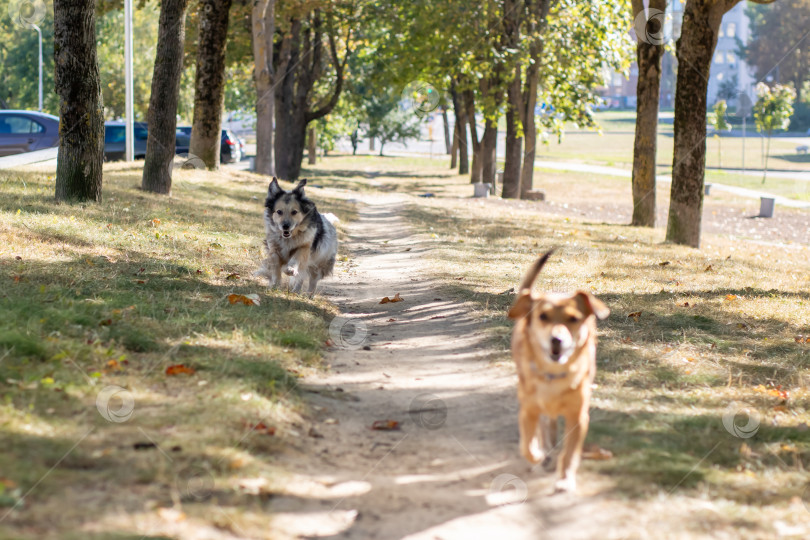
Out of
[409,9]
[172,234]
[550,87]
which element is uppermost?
[409,9]

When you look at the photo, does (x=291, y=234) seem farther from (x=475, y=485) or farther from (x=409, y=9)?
(x=409, y=9)

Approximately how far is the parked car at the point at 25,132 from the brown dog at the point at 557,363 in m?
22.9

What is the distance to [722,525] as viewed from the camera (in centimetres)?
434

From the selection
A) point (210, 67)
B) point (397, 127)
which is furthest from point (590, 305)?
point (397, 127)

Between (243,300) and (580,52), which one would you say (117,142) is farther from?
(243,300)

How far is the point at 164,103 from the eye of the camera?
54.6 ft

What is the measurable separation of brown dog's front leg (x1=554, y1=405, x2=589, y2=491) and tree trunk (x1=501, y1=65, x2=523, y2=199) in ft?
85.2

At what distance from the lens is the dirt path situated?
4.37m

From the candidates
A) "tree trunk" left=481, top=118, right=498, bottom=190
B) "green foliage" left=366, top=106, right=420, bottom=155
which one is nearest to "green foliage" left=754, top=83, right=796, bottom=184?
"tree trunk" left=481, top=118, right=498, bottom=190

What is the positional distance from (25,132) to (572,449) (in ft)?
78.2

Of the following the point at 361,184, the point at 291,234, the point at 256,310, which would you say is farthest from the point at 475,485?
the point at 361,184

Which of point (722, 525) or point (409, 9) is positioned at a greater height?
point (409, 9)

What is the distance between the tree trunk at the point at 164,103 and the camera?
1653cm

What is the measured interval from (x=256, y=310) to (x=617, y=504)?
4.92 metres
